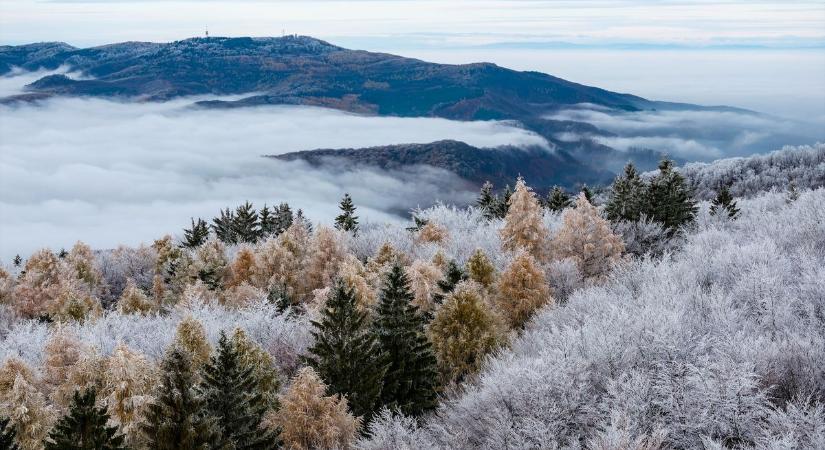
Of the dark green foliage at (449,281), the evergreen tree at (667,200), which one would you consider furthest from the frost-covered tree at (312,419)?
the evergreen tree at (667,200)

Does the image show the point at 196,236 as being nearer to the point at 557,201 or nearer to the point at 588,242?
the point at 557,201

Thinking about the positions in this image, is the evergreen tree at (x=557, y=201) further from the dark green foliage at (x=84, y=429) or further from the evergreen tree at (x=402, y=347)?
the dark green foliage at (x=84, y=429)

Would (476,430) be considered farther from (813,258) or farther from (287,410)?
(813,258)

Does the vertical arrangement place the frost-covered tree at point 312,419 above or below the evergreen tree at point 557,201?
above

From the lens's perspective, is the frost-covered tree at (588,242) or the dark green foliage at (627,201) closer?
the frost-covered tree at (588,242)

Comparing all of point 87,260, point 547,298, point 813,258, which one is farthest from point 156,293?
point 813,258

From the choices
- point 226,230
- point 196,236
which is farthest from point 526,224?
point 226,230
